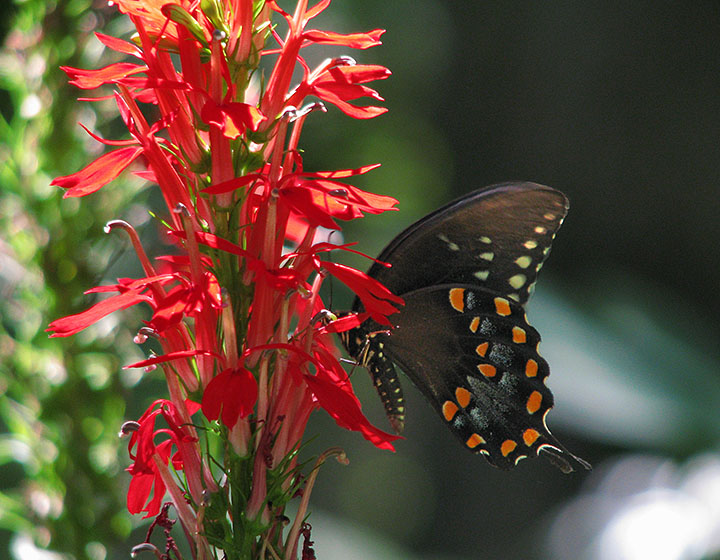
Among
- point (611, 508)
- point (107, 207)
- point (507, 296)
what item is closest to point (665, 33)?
point (611, 508)

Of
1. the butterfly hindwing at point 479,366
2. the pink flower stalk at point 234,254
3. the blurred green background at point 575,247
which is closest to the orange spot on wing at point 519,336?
the butterfly hindwing at point 479,366

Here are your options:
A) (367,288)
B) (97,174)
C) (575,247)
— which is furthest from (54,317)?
(575,247)

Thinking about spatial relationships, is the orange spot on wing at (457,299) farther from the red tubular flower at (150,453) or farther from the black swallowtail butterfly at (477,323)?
the red tubular flower at (150,453)

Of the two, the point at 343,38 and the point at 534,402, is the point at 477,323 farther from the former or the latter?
the point at 343,38

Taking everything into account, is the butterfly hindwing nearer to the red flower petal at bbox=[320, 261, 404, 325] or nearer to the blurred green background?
the red flower petal at bbox=[320, 261, 404, 325]

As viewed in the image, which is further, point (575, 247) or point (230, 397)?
point (575, 247)

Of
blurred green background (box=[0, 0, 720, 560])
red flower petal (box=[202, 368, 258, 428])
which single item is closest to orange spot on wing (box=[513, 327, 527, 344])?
red flower petal (box=[202, 368, 258, 428])
